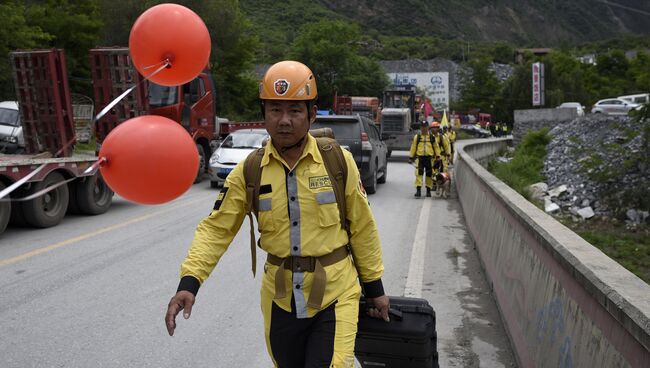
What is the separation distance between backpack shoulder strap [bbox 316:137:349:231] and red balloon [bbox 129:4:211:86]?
109cm

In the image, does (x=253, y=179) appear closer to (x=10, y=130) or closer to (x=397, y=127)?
(x=10, y=130)

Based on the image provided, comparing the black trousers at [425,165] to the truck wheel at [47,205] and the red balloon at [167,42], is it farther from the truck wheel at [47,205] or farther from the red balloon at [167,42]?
the red balloon at [167,42]

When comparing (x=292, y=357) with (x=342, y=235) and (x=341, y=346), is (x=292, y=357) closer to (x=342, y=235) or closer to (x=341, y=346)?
(x=341, y=346)

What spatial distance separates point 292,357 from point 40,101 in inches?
426

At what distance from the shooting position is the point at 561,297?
3.96 meters

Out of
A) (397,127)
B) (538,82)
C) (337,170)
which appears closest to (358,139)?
(337,170)

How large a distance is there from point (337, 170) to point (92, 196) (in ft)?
33.5

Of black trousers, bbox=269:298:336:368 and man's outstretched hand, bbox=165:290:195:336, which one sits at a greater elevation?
man's outstretched hand, bbox=165:290:195:336

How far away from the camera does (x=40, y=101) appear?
12.4m

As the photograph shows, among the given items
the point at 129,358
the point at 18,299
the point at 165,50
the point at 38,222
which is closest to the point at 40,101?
the point at 38,222

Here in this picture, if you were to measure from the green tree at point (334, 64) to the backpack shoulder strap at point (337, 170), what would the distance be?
210ft

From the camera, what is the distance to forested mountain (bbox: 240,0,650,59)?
393ft

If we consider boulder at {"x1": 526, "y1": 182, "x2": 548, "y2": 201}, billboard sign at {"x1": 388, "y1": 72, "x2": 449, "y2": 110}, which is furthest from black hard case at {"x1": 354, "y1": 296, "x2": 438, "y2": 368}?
billboard sign at {"x1": 388, "y1": 72, "x2": 449, "y2": 110}

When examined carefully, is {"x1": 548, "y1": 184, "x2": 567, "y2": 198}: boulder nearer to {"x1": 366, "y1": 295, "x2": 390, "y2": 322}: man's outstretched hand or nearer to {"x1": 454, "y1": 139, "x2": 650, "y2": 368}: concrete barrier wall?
{"x1": 454, "y1": 139, "x2": 650, "y2": 368}: concrete barrier wall
